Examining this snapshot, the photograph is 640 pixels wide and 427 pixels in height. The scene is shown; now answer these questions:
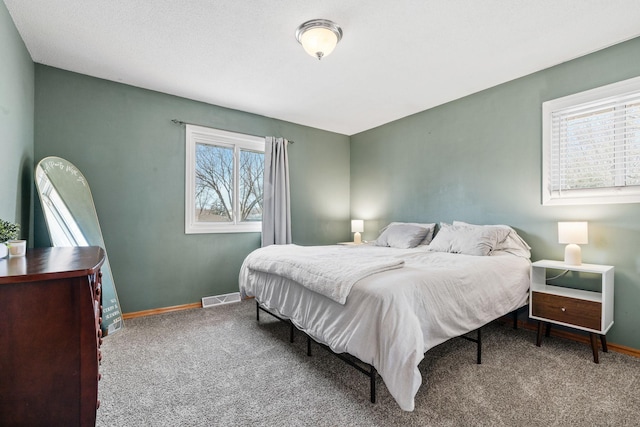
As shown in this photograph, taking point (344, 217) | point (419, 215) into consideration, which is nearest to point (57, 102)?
point (344, 217)

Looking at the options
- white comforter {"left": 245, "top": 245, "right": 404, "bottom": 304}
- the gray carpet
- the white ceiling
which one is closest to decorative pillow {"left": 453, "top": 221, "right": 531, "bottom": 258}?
the gray carpet

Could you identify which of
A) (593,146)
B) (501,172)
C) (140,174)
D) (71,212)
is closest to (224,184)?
(140,174)

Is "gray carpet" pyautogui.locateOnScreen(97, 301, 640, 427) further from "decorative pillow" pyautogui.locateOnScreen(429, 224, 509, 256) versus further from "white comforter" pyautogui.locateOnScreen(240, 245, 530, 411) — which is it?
"decorative pillow" pyautogui.locateOnScreen(429, 224, 509, 256)

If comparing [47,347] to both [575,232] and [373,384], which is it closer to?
[373,384]

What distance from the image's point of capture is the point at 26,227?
2.58 meters

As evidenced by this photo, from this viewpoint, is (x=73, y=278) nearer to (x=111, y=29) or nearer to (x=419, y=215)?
(x=111, y=29)

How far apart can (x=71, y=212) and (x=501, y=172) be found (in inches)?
167

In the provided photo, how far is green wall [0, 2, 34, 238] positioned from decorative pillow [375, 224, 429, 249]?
3467 mm

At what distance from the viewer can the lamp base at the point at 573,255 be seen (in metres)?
2.47

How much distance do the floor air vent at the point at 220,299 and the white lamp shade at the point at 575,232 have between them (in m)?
3.49

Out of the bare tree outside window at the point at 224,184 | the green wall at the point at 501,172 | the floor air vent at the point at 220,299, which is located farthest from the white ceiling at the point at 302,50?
the floor air vent at the point at 220,299

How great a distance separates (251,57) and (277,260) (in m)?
1.81

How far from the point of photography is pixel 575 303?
2348 millimetres

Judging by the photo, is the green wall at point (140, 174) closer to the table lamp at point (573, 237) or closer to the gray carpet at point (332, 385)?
the gray carpet at point (332, 385)
